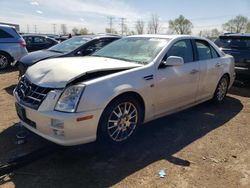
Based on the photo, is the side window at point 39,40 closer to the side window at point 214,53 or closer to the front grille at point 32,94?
the side window at point 214,53

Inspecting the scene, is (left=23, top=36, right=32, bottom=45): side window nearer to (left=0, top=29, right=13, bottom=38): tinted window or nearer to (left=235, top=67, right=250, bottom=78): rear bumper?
(left=0, top=29, right=13, bottom=38): tinted window

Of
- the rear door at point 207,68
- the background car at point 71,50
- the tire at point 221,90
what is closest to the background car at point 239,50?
the tire at point 221,90

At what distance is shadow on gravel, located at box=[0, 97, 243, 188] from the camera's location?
3234mm

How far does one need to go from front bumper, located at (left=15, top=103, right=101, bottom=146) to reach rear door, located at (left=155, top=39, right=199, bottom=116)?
1280 millimetres

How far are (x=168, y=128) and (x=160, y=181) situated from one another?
171 cm

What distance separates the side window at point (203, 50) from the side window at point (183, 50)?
11.3 inches

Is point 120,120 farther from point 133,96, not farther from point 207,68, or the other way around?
point 207,68

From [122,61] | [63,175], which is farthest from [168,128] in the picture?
[63,175]

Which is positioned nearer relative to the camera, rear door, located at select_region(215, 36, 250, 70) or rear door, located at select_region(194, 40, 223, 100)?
rear door, located at select_region(194, 40, 223, 100)

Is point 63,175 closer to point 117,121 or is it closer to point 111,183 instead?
point 111,183

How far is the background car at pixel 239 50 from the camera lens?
310 inches

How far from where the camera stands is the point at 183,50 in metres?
5.12

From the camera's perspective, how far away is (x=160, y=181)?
3262mm

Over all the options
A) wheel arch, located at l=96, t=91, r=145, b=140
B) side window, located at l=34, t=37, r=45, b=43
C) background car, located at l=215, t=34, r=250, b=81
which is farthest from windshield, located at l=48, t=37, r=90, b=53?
side window, located at l=34, t=37, r=45, b=43
